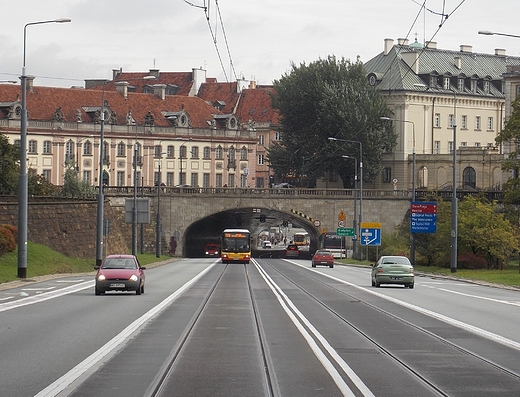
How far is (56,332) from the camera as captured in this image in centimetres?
2138

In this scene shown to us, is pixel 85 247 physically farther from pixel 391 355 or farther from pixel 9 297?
pixel 391 355

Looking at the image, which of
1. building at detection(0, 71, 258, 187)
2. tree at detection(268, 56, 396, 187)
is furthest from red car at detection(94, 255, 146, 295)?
building at detection(0, 71, 258, 187)

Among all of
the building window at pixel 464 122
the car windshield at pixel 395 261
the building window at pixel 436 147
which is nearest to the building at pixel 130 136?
the building window at pixel 436 147

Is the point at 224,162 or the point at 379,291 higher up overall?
the point at 224,162

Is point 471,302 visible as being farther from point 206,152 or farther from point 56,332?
point 206,152

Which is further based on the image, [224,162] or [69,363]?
[224,162]

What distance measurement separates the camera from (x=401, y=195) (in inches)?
4190

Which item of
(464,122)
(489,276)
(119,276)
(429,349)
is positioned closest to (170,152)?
(464,122)

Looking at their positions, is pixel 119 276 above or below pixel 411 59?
below

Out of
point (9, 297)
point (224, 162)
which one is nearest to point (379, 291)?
point (9, 297)

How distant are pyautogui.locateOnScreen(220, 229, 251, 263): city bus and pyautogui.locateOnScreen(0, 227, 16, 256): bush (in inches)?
1601

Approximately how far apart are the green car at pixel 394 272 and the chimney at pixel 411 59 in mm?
73611

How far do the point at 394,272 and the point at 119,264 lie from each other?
41.7ft

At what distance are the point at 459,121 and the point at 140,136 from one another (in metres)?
34.3
